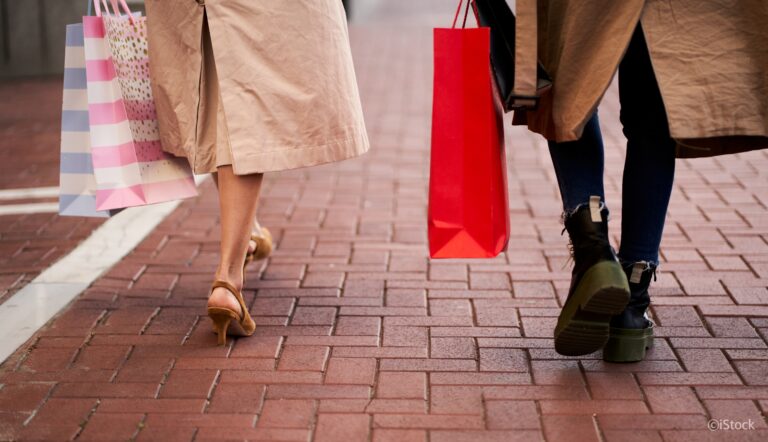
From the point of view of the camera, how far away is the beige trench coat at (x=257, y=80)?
3.04 m

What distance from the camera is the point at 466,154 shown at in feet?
9.80

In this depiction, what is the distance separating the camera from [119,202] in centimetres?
335

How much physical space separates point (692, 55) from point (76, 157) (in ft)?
6.77

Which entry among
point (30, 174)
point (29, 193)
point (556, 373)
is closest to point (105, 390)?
point (556, 373)

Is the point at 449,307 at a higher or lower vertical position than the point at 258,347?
lower

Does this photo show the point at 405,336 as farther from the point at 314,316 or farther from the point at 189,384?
the point at 189,384

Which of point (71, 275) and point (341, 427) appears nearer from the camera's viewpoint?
point (341, 427)

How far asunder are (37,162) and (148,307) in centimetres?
281

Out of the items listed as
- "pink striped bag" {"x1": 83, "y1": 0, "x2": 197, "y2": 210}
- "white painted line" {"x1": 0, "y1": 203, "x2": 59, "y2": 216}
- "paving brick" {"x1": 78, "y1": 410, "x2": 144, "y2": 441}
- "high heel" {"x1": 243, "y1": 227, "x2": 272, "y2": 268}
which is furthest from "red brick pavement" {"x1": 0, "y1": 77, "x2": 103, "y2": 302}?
"paving brick" {"x1": 78, "y1": 410, "x2": 144, "y2": 441}

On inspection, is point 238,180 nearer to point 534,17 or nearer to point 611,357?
point 534,17

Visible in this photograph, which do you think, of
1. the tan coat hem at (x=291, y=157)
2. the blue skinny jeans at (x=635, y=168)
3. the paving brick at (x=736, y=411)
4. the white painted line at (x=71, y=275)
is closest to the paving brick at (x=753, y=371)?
the paving brick at (x=736, y=411)

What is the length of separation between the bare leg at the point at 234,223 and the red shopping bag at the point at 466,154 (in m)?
0.60

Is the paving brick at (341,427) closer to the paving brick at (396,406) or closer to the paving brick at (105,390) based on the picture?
the paving brick at (396,406)

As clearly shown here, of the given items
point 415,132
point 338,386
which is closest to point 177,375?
point 338,386
